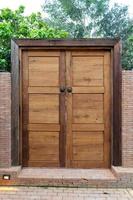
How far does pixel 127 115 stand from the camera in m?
6.64

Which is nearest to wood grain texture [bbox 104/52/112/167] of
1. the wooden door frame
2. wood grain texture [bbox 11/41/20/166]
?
the wooden door frame

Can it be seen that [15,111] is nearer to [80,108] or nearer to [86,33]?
[80,108]

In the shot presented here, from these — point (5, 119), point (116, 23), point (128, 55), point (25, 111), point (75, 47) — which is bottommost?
point (5, 119)

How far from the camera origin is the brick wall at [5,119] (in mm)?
6613

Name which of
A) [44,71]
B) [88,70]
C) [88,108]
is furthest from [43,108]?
[88,70]

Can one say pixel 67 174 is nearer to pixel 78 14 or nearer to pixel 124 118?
pixel 124 118

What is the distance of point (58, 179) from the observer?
6.31 m

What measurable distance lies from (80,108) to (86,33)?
15.7 meters

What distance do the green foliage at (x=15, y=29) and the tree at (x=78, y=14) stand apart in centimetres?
616

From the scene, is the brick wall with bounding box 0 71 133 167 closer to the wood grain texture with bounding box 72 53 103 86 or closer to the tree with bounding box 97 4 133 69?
the wood grain texture with bounding box 72 53 103 86

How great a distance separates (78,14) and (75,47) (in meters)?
16.5

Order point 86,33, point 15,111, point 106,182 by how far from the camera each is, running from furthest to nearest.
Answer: point 86,33, point 15,111, point 106,182

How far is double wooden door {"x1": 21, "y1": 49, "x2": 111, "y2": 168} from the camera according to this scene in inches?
273

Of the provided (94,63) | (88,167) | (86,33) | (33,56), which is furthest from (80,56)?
(86,33)
